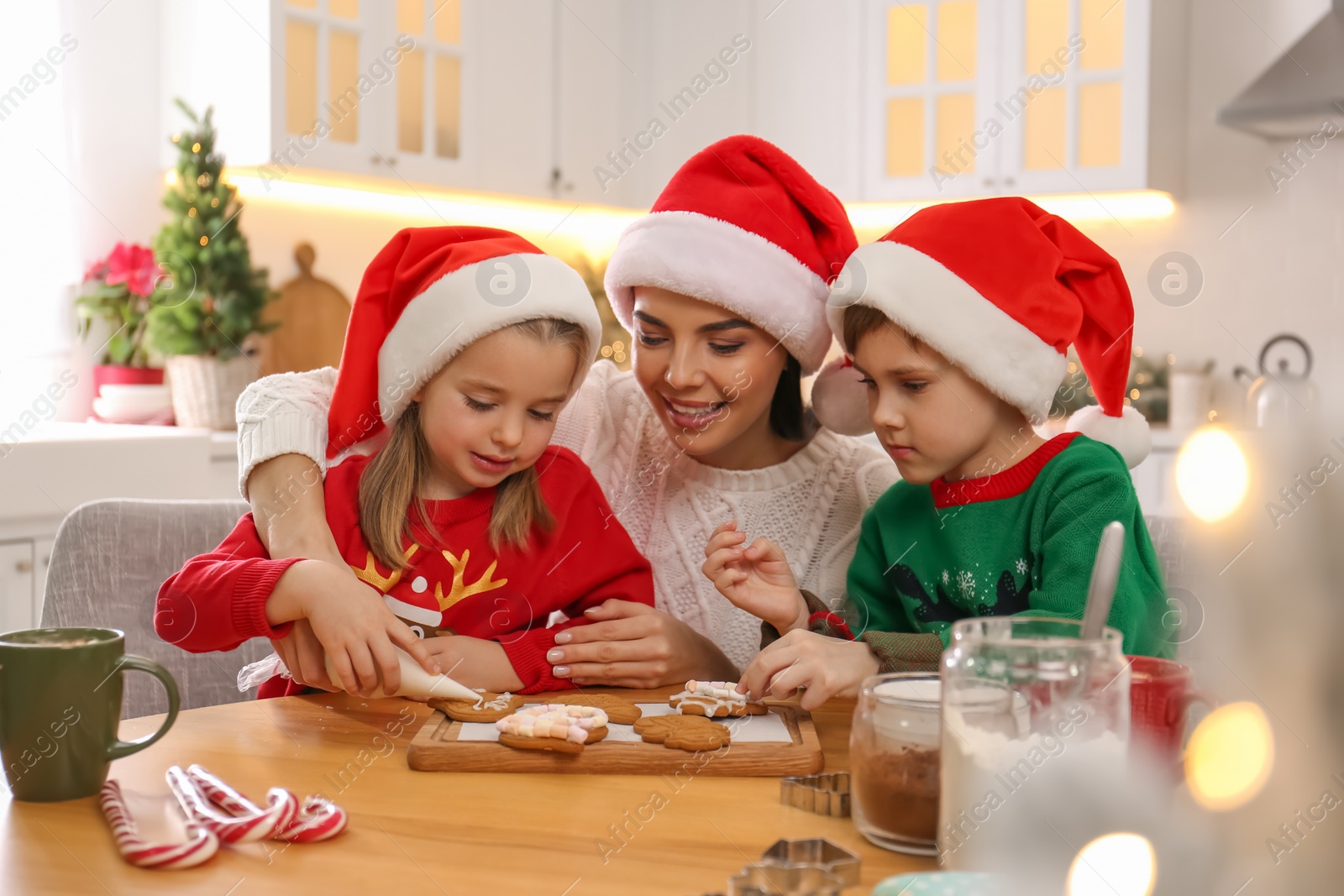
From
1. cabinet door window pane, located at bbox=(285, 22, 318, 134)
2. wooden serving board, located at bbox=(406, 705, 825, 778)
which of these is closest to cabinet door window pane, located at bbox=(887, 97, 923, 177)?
cabinet door window pane, located at bbox=(285, 22, 318, 134)

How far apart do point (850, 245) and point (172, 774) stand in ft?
3.31

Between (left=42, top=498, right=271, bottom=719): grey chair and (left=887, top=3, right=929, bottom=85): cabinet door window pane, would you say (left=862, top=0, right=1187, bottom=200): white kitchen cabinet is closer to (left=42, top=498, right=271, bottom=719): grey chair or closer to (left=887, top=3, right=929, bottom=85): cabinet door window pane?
(left=887, top=3, right=929, bottom=85): cabinet door window pane

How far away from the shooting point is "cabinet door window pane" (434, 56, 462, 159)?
3.61m

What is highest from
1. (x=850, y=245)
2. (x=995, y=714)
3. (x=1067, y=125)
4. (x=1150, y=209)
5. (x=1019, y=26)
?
(x=1019, y=26)

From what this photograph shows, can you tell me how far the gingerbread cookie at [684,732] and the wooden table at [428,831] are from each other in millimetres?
28

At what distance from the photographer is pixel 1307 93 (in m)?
3.01

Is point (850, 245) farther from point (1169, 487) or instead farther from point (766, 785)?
point (1169, 487)

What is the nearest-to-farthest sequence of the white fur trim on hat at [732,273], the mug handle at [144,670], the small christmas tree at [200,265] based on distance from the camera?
the mug handle at [144,670]
the white fur trim on hat at [732,273]
the small christmas tree at [200,265]

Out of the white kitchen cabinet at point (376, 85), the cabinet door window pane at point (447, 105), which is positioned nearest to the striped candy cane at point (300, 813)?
the white kitchen cabinet at point (376, 85)

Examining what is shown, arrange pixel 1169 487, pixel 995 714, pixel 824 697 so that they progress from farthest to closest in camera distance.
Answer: pixel 824 697, pixel 995 714, pixel 1169 487

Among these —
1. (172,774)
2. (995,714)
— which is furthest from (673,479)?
(995,714)

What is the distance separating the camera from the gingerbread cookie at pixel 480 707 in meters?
0.92

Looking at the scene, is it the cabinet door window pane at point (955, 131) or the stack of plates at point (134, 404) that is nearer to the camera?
the stack of plates at point (134, 404)

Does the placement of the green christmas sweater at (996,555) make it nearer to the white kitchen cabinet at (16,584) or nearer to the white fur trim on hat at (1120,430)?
the white fur trim on hat at (1120,430)
